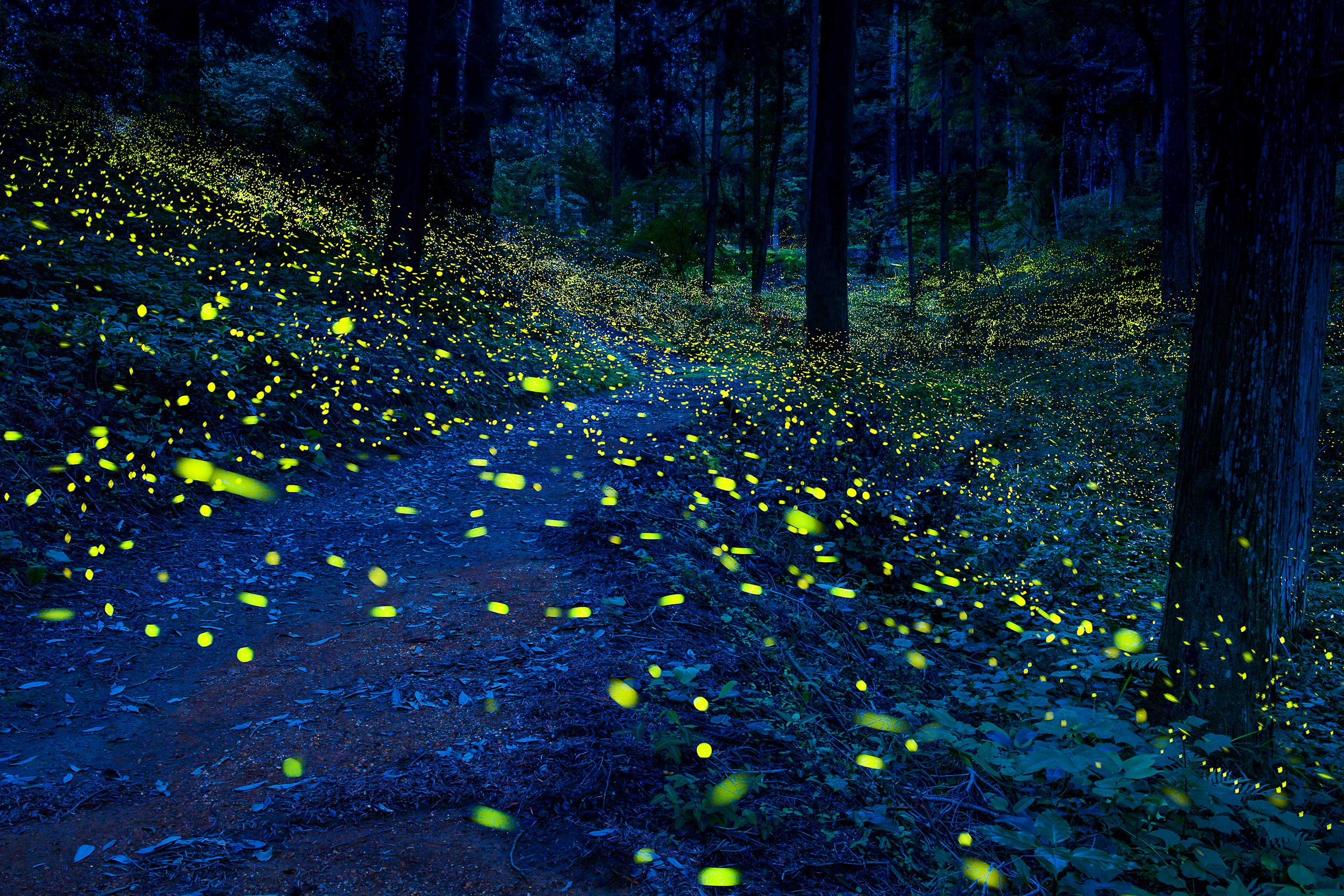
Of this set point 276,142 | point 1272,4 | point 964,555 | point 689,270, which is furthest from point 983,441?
point 689,270

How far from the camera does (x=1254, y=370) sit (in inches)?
151

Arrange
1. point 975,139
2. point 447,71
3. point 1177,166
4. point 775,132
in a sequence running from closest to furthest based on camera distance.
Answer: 1. point 1177,166
2. point 447,71
3. point 775,132
4. point 975,139

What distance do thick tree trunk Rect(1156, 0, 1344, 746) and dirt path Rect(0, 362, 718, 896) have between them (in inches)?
128

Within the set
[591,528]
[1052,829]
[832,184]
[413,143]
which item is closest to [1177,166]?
[832,184]

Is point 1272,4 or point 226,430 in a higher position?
point 1272,4

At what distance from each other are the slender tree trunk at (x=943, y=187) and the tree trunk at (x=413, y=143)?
1451cm

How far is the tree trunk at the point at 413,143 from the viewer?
1089 cm

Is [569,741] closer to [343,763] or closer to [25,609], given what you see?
[343,763]

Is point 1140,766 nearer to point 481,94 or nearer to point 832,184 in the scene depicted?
point 832,184

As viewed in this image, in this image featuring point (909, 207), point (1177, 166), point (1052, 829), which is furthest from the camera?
point (909, 207)

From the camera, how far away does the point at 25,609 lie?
13.3 ft

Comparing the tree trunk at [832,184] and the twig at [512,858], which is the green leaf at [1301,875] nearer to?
the twig at [512,858]

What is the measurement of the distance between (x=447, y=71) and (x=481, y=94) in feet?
3.73

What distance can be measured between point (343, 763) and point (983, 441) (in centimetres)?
987
